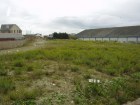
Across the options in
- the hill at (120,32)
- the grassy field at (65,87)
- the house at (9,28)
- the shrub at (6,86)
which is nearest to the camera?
the grassy field at (65,87)

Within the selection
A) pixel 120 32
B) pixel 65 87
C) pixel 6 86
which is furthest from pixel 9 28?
pixel 6 86

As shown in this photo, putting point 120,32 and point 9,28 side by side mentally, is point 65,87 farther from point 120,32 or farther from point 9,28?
point 9,28

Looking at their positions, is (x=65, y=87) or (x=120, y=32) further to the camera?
(x=120, y=32)

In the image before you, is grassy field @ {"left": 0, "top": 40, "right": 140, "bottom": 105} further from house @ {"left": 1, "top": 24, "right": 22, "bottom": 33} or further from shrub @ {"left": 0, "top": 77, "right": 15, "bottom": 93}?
house @ {"left": 1, "top": 24, "right": 22, "bottom": 33}

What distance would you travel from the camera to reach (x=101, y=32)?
252 feet

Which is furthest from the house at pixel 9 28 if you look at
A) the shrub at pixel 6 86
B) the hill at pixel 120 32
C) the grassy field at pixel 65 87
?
the shrub at pixel 6 86

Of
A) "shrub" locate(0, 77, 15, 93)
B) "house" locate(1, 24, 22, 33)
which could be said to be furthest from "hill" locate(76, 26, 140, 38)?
"shrub" locate(0, 77, 15, 93)

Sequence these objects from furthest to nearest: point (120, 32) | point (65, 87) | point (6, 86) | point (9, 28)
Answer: point (9, 28)
point (120, 32)
point (65, 87)
point (6, 86)

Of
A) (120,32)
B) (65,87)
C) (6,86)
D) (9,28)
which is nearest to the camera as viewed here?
(6,86)

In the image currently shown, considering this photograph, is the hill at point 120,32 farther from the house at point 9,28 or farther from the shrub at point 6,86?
the shrub at point 6,86

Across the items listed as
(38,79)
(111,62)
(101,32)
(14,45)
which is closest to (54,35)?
(101,32)

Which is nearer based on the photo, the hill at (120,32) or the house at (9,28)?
the hill at (120,32)

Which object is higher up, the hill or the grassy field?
the hill

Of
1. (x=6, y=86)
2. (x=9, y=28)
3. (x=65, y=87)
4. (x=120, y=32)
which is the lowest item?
(x=65, y=87)
